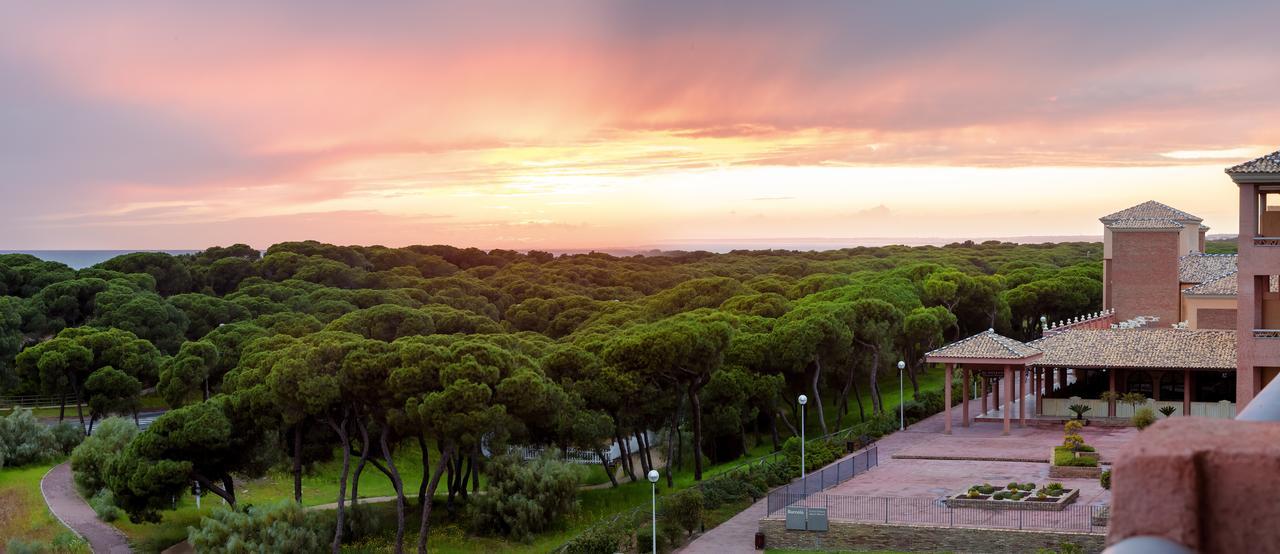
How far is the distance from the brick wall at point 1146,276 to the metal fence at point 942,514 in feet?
106

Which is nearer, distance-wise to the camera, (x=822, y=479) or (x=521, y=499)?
(x=521, y=499)

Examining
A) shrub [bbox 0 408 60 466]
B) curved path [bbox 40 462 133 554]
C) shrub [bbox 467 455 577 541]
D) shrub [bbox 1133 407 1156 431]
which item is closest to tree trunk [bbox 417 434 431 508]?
shrub [bbox 467 455 577 541]

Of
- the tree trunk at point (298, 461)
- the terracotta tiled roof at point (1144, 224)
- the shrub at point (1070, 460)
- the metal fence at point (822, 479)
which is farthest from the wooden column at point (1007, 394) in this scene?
the tree trunk at point (298, 461)

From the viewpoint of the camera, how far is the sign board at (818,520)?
29.4 meters

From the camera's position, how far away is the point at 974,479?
114 feet

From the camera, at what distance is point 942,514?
2934 centimetres

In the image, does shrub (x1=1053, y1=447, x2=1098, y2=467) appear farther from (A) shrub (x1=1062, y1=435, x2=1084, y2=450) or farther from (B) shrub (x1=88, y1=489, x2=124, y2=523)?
(B) shrub (x1=88, y1=489, x2=124, y2=523)

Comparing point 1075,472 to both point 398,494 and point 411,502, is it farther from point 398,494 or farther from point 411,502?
point 411,502

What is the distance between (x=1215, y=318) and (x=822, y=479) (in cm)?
2233

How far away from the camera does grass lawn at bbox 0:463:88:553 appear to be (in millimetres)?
34219

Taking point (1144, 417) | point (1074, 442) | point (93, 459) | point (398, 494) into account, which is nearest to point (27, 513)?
point (93, 459)

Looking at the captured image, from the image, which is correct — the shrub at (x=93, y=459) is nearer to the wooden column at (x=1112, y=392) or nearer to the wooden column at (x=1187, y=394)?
the wooden column at (x=1112, y=392)

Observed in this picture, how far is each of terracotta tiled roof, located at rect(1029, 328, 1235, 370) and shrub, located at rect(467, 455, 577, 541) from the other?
1823 centimetres

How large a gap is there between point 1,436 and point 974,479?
3248 centimetres
